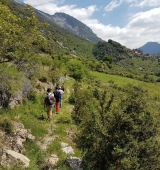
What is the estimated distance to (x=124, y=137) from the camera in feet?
40.6

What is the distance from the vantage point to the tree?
11992 millimetres

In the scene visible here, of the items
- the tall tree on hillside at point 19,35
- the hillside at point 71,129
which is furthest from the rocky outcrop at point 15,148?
Result: the tall tree on hillside at point 19,35

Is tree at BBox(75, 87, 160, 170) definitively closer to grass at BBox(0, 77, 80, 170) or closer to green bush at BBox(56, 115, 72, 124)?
grass at BBox(0, 77, 80, 170)

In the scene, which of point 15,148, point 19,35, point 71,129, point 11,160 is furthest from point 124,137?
point 19,35

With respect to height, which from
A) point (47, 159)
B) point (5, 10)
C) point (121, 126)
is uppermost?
point (5, 10)

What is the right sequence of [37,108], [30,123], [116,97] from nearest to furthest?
1. [116,97]
2. [30,123]
3. [37,108]

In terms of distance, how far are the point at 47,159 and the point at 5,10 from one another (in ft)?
29.1

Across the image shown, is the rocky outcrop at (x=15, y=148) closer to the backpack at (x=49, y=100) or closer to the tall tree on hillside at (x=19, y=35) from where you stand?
the backpack at (x=49, y=100)

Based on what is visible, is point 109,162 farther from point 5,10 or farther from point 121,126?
point 5,10

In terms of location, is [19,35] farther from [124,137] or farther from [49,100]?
[124,137]

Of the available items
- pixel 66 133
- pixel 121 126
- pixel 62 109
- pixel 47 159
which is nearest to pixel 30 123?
pixel 66 133

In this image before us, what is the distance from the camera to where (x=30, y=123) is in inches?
712

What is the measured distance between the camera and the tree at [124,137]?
1199 cm

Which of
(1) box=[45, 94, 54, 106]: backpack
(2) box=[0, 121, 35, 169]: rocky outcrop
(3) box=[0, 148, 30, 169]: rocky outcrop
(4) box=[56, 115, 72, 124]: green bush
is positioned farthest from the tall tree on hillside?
(3) box=[0, 148, 30, 169]: rocky outcrop
